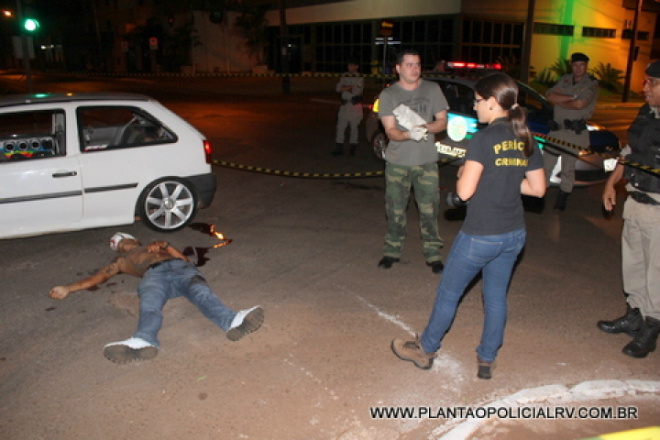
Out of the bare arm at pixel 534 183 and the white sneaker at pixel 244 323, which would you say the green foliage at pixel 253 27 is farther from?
the bare arm at pixel 534 183

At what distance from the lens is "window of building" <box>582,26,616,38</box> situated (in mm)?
31047

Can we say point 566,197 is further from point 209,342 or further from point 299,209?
point 209,342

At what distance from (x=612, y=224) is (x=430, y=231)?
3.15 m

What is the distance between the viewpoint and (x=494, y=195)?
3258 millimetres

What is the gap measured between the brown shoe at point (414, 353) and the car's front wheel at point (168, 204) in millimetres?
3630

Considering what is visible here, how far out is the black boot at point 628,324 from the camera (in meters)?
4.27

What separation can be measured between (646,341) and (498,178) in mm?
1859

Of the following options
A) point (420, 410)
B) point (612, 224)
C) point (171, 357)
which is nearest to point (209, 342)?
point (171, 357)

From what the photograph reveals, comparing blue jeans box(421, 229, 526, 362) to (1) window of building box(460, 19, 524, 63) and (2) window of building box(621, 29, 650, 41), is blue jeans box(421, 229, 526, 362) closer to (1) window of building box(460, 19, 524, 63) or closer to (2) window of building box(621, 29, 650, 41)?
(1) window of building box(460, 19, 524, 63)

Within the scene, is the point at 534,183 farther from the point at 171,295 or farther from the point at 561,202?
the point at 561,202

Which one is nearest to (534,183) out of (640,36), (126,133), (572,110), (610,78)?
(572,110)

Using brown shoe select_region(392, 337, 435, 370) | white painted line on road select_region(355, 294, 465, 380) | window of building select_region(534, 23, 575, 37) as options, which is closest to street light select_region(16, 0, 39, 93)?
brown shoe select_region(392, 337, 435, 370)

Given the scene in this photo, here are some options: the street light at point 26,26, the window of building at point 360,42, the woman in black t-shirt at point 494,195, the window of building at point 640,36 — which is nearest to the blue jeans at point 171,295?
the woman in black t-shirt at point 494,195

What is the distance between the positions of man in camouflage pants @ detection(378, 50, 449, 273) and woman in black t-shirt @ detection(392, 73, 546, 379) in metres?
1.68
